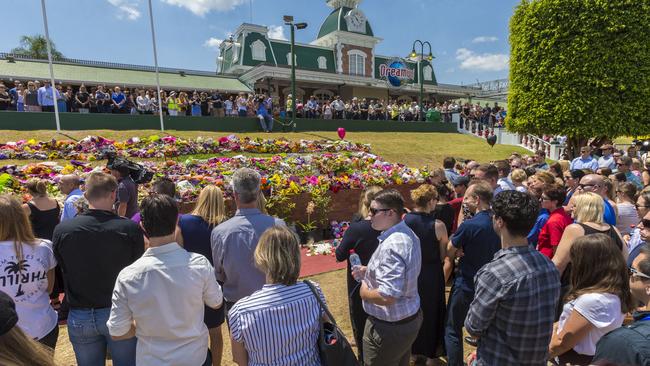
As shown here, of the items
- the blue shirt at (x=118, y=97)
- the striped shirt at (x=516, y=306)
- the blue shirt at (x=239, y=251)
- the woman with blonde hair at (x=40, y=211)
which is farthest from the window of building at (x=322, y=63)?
the striped shirt at (x=516, y=306)

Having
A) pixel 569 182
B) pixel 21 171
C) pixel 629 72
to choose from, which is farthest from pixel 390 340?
pixel 629 72

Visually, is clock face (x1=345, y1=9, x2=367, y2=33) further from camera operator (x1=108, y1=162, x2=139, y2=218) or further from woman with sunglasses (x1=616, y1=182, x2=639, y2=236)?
woman with sunglasses (x1=616, y1=182, x2=639, y2=236)

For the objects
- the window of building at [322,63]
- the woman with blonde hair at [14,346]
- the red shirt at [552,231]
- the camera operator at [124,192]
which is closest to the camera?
the woman with blonde hair at [14,346]

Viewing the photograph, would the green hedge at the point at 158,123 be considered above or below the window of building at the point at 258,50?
below

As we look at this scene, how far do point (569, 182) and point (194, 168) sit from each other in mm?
8712

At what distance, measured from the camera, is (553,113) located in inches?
549

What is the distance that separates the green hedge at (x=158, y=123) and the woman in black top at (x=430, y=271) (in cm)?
1594

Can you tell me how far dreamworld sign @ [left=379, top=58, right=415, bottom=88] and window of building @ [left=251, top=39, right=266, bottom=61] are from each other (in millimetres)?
11523

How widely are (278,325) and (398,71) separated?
3677 centimetres

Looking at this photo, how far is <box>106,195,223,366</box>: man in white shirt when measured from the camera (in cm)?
223

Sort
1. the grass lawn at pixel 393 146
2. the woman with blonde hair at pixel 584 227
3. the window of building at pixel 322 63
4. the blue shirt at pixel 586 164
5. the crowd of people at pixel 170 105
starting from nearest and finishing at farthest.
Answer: the woman with blonde hair at pixel 584 227
the grass lawn at pixel 393 146
the blue shirt at pixel 586 164
the crowd of people at pixel 170 105
the window of building at pixel 322 63

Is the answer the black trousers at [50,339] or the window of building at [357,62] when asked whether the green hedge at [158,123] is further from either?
the black trousers at [50,339]

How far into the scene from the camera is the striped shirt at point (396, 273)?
2688 millimetres

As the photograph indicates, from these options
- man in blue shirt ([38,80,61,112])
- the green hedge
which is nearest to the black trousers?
the green hedge
